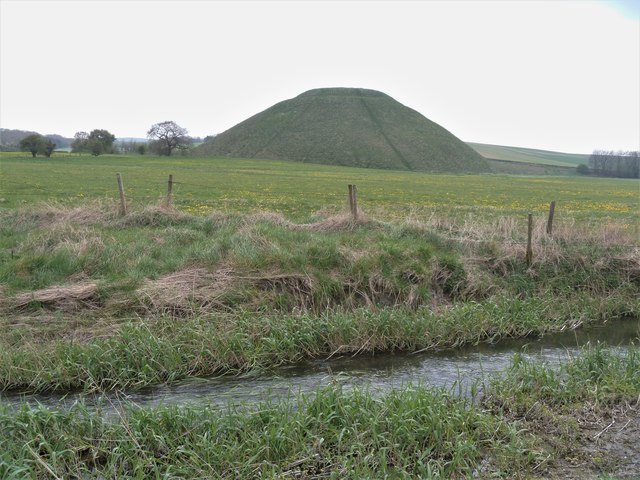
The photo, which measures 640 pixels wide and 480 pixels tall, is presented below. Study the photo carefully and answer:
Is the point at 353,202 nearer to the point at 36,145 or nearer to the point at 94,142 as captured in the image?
the point at 36,145

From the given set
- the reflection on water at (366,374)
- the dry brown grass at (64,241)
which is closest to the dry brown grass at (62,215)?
the dry brown grass at (64,241)

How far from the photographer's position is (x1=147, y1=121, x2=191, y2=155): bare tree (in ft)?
350

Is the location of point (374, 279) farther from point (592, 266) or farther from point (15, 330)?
point (15, 330)

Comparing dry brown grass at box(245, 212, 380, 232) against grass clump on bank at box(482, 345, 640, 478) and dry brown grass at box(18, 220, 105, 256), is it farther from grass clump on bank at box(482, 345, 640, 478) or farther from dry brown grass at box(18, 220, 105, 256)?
grass clump on bank at box(482, 345, 640, 478)

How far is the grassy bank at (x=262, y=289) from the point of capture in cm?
980

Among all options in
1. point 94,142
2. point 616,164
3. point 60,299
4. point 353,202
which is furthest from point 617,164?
point 60,299

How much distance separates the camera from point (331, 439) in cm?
668

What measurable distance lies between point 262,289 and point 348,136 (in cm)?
10786

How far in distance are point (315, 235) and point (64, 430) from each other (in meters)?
9.93

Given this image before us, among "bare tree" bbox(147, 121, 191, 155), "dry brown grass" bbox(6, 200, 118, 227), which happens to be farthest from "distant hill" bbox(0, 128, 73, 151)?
"dry brown grass" bbox(6, 200, 118, 227)

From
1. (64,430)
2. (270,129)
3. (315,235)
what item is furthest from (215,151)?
(64,430)

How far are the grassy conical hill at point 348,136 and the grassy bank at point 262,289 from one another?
86.7 m

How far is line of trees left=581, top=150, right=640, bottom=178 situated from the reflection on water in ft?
434

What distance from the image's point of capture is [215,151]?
118 m
